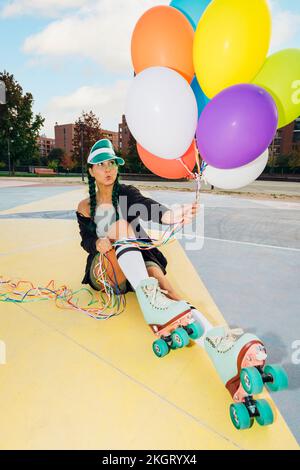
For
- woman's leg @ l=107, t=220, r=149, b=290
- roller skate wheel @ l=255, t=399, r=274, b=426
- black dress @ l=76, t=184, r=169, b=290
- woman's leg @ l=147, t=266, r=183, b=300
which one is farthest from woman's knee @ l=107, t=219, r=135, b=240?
roller skate wheel @ l=255, t=399, r=274, b=426

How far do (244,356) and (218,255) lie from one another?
2594 millimetres

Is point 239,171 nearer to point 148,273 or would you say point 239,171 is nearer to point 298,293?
point 148,273

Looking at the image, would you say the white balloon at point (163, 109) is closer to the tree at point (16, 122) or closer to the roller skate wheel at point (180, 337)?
the roller skate wheel at point (180, 337)

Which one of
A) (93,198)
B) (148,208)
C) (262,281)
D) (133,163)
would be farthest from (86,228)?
(133,163)

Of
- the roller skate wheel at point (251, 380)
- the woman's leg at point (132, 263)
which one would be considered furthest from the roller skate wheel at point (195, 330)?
the woman's leg at point (132, 263)

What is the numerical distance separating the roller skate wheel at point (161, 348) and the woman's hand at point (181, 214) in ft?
2.94

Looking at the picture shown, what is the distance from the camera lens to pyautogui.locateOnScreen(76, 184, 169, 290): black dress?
2.31m

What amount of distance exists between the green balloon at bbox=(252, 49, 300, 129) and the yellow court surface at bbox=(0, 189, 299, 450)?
163 cm

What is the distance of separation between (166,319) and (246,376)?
1.79 ft

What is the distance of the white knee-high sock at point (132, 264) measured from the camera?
1.94m

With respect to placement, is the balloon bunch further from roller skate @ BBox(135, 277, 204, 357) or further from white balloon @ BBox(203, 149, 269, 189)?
roller skate @ BBox(135, 277, 204, 357)

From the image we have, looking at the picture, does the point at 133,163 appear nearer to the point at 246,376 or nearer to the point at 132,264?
the point at 132,264
